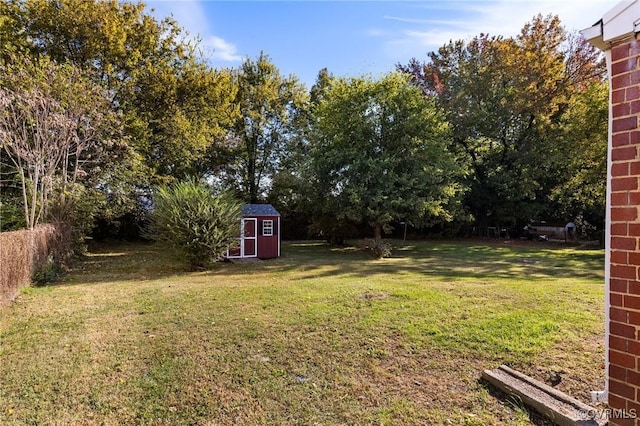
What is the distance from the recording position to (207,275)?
29.9ft

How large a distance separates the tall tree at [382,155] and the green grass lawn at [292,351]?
609cm

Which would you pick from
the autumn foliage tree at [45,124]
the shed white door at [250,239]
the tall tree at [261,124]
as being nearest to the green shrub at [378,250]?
the shed white door at [250,239]

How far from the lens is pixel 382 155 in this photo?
13375 mm

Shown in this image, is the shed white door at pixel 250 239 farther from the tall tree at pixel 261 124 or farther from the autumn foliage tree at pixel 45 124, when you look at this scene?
the tall tree at pixel 261 124

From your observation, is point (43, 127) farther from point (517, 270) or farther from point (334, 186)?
point (517, 270)

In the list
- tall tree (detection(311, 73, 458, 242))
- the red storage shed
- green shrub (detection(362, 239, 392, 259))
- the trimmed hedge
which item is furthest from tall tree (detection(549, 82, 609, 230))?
the trimmed hedge

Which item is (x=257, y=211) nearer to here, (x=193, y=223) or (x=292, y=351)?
(x=193, y=223)

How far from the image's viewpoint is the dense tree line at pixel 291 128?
980 cm

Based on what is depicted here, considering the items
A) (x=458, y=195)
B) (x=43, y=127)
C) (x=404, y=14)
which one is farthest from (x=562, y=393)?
(x=458, y=195)

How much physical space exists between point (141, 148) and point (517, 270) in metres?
14.0

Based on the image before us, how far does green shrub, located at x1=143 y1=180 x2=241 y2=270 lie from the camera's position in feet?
30.0

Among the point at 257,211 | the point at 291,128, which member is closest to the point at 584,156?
the point at 257,211

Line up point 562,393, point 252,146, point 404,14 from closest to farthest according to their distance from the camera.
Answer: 1. point 562,393
2. point 404,14
3. point 252,146

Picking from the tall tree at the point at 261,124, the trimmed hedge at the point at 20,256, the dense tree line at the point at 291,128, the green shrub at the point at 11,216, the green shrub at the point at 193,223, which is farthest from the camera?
the tall tree at the point at 261,124
